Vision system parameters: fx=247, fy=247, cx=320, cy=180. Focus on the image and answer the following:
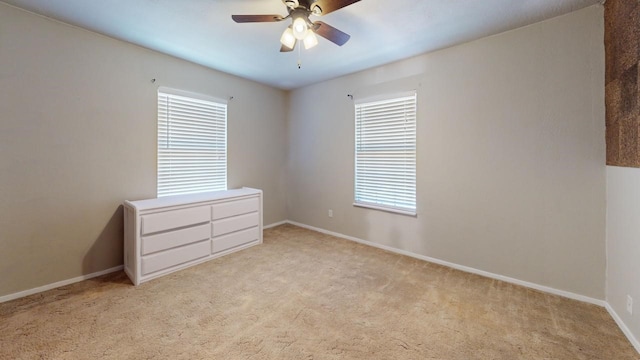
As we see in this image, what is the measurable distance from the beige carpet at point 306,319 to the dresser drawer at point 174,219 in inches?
21.5

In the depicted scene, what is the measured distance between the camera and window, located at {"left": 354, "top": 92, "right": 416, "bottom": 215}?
327 centimetres

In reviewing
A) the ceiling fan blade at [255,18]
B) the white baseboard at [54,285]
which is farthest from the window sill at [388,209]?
the white baseboard at [54,285]

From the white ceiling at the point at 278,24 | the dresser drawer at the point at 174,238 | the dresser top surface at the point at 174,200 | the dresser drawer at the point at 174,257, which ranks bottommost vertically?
the dresser drawer at the point at 174,257

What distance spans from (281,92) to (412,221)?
3.29 m

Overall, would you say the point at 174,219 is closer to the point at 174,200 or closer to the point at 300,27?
the point at 174,200

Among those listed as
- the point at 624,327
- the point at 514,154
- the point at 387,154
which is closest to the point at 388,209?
the point at 387,154

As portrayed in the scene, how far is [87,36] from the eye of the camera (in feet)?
8.46

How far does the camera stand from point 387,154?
3.49m

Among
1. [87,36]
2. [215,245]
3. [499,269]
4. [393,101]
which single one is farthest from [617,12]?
[87,36]

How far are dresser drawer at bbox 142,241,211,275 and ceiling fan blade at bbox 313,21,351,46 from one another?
8.75 ft

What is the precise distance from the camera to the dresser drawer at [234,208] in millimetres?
3174

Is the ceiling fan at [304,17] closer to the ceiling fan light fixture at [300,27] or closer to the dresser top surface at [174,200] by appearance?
the ceiling fan light fixture at [300,27]

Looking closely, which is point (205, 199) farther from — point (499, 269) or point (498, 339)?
point (499, 269)

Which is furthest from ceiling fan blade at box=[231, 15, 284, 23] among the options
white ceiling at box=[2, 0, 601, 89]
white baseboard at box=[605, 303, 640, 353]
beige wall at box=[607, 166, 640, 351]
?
white baseboard at box=[605, 303, 640, 353]
